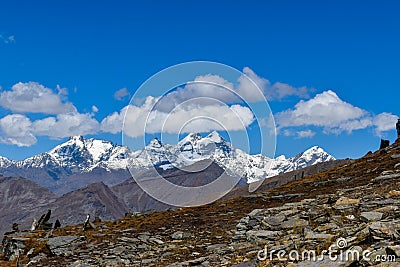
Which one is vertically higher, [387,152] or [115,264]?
[387,152]

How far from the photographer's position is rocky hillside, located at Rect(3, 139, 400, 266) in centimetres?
1456

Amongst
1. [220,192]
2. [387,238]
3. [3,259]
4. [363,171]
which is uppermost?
[363,171]

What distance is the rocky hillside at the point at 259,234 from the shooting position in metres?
14.6

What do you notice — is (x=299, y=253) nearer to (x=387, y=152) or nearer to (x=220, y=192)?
(x=220, y=192)

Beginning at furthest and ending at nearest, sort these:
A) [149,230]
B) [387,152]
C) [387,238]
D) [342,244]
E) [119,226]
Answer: [387,152], [119,226], [149,230], [342,244], [387,238]

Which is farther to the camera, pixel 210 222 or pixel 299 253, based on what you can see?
pixel 210 222

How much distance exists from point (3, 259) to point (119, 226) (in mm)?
9228

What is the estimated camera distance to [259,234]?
21.0 metres

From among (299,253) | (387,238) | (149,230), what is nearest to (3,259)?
(149,230)

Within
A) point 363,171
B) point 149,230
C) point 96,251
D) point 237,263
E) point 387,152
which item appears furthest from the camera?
point 387,152

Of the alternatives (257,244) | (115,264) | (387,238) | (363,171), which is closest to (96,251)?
(115,264)

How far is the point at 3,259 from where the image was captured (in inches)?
1298

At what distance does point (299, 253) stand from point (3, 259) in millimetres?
26420

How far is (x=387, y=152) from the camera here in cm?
4622
